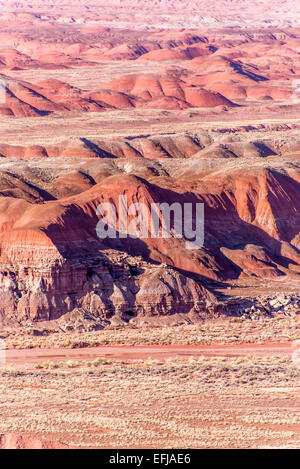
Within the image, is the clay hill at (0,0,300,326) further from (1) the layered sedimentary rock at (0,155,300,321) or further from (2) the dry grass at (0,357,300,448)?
(2) the dry grass at (0,357,300,448)

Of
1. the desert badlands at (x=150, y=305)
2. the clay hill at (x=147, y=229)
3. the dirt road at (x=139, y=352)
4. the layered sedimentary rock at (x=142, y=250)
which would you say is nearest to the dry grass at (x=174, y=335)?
the desert badlands at (x=150, y=305)

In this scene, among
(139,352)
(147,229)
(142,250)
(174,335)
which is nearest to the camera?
(139,352)

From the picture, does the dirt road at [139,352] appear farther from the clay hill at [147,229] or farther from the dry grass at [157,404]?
the clay hill at [147,229]

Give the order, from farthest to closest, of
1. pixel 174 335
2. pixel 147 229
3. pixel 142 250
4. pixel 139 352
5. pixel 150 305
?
pixel 147 229 < pixel 142 250 < pixel 150 305 < pixel 174 335 < pixel 139 352

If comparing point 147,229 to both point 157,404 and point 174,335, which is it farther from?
point 157,404

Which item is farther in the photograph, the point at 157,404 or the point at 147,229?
the point at 147,229

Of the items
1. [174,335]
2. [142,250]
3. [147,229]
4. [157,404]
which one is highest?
[147,229]

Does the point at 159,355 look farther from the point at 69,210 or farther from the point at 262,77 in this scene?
the point at 262,77

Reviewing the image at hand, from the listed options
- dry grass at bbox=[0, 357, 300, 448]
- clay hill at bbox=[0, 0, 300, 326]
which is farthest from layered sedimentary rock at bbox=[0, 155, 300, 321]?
dry grass at bbox=[0, 357, 300, 448]

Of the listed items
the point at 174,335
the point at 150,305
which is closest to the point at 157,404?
the point at 174,335
